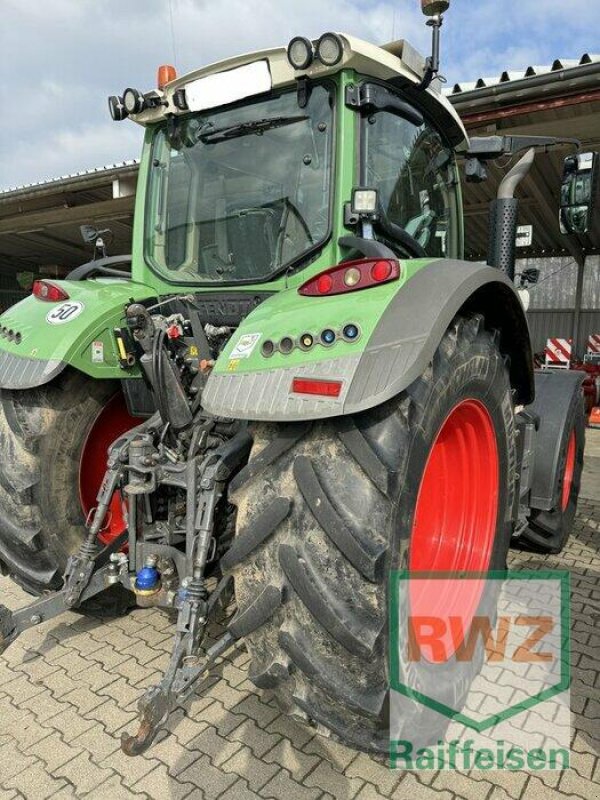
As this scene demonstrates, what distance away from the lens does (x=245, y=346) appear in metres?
1.77

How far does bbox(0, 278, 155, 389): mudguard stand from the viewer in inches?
91.0

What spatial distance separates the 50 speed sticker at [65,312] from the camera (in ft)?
8.01

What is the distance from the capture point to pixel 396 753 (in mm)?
1702

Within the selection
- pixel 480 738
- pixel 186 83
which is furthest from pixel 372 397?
pixel 186 83

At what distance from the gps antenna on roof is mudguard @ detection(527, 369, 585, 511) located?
6.52ft

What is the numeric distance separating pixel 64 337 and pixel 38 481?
0.60 m

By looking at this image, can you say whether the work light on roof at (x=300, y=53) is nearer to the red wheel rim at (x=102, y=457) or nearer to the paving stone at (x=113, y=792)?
the red wheel rim at (x=102, y=457)

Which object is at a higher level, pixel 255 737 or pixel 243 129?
pixel 243 129

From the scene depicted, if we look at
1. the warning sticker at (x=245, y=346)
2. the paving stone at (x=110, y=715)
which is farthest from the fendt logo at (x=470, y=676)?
the paving stone at (x=110, y=715)

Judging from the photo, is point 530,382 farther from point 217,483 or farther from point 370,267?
point 217,483

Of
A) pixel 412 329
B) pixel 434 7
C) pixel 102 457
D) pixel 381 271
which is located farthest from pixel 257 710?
pixel 434 7

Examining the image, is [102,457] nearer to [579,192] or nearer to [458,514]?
[458,514]

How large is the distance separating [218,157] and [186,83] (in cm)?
35

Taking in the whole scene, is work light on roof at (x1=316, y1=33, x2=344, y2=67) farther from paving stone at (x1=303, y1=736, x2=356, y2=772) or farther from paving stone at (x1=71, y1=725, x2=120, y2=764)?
paving stone at (x1=71, y1=725, x2=120, y2=764)
